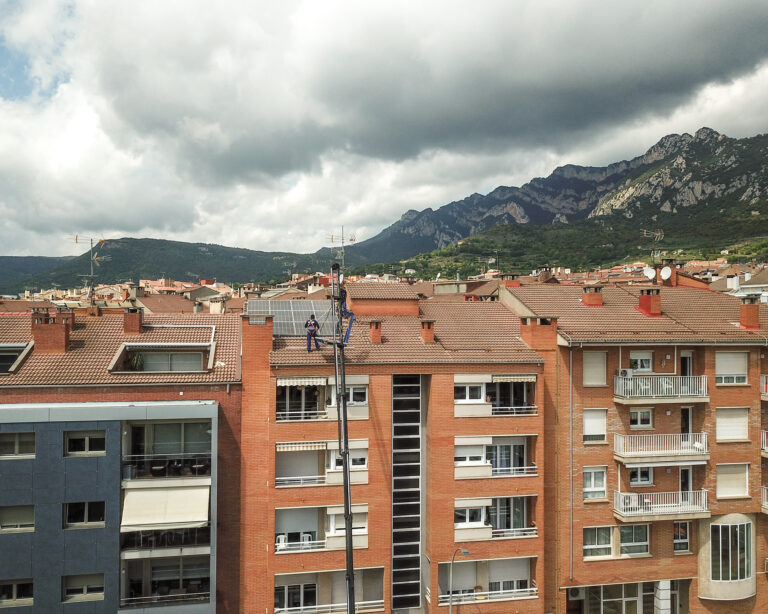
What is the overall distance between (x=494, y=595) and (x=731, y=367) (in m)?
15.0

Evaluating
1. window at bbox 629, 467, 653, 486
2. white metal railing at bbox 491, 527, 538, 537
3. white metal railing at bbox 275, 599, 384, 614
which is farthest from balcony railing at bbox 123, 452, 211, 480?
window at bbox 629, 467, 653, 486

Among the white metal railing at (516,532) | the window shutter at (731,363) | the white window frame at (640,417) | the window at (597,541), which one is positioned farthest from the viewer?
the window shutter at (731,363)

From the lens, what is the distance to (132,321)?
976 inches

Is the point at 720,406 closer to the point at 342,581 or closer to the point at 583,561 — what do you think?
the point at 583,561

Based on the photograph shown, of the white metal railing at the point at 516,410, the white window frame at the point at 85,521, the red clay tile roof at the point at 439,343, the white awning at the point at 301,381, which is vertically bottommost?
the white window frame at the point at 85,521

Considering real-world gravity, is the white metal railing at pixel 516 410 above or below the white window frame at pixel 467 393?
below

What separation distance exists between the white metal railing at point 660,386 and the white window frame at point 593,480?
3439 millimetres

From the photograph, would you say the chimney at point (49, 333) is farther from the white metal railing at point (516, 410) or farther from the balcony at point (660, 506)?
the balcony at point (660, 506)

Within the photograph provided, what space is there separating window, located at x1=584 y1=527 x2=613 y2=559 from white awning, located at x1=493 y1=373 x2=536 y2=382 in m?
7.22

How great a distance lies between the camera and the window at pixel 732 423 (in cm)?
2539

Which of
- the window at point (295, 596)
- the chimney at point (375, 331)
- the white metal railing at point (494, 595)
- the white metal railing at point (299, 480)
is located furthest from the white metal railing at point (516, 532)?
the chimney at point (375, 331)

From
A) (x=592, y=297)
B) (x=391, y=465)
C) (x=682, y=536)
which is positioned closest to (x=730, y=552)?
(x=682, y=536)

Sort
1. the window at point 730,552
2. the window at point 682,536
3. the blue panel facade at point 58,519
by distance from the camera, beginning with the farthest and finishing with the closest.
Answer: the window at point 682,536 < the window at point 730,552 < the blue panel facade at point 58,519

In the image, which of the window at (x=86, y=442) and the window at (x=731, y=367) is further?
the window at (x=731, y=367)
